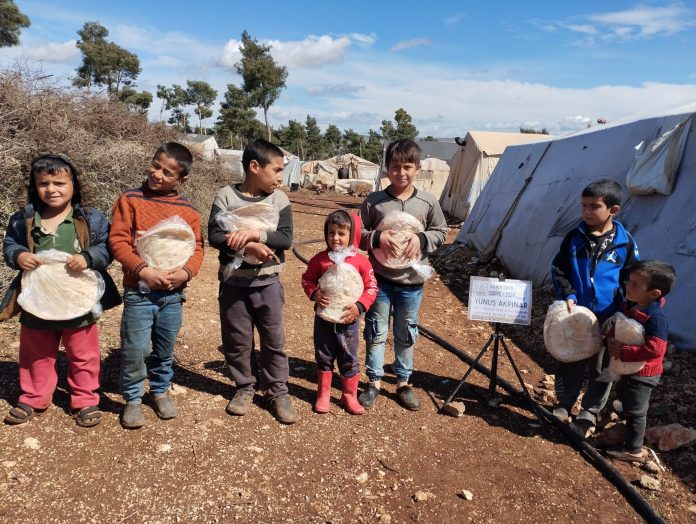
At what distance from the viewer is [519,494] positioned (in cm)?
261

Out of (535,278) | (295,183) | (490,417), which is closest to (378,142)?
(295,183)

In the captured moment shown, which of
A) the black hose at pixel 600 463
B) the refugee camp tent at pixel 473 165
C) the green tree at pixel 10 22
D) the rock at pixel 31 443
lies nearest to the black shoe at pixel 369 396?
→ the black hose at pixel 600 463

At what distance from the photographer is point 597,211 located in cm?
301

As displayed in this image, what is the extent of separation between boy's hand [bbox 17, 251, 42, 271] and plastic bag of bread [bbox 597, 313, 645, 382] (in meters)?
3.34

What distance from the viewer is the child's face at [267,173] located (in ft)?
9.47

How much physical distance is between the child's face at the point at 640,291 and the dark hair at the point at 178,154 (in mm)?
2655

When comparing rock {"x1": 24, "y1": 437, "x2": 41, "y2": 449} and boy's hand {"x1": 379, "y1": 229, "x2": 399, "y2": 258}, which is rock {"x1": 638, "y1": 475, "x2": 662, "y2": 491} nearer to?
boy's hand {"x1": 379, "y1": 229, "x2": 399, "y2": 258}

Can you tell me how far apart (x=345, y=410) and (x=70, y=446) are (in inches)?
65.7

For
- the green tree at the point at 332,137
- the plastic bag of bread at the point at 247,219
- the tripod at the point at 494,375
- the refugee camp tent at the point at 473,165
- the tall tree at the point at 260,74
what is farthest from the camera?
the green tree at the point at 332,137

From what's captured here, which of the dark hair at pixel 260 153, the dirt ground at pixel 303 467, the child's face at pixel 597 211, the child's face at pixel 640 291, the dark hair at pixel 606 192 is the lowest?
the dirt ground at pixel 303 467

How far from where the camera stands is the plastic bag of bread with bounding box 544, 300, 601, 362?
304 cm

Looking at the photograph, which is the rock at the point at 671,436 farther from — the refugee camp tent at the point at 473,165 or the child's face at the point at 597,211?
the refugee camp tent at the point at 473,165

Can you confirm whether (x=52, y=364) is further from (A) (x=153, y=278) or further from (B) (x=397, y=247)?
(B) (x=397, y=247)

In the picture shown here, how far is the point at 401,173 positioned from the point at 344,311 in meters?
0.97
